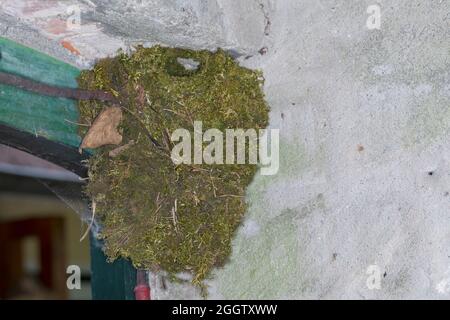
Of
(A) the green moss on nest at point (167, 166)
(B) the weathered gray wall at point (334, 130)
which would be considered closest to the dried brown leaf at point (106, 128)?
(A) the green moss on nest at point (167, 166)

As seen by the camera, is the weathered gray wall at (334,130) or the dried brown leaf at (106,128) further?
the dried brown leaf at (106,128)

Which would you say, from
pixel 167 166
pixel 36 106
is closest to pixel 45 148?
pixel 36 106

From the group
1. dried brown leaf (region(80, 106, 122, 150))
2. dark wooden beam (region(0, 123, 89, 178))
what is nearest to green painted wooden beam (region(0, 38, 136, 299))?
dark wooden beam (region(0, 123, 89, 178))

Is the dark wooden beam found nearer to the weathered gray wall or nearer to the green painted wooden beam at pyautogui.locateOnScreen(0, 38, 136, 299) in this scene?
the green painted wooden beam at pyautogui.locateOnScreen(0, 38, 136, 299)

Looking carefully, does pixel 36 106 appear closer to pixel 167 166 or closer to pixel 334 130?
pixel 167 166

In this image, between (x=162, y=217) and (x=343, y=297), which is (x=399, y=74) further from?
(x=162, y=217)

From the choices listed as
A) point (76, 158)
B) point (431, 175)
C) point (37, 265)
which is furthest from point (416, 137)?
point (37, 265)

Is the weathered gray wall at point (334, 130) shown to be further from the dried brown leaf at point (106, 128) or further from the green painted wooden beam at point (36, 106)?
the dried brown leaf at point (106, 128)
